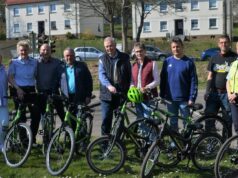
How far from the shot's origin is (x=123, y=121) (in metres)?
7.54

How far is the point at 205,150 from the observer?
310 inches

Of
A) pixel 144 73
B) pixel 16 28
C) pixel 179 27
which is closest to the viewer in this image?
pixel 144 73

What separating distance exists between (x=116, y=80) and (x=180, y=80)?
1.01m

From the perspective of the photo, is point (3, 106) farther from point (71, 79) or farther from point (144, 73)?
point (144, 73)

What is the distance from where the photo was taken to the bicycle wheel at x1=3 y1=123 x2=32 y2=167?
8148mm

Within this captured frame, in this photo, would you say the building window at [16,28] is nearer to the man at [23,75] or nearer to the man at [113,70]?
the man at [23,75]

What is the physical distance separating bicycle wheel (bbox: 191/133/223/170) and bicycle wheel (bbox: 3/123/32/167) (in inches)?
102

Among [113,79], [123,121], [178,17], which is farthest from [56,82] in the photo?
[178,17]

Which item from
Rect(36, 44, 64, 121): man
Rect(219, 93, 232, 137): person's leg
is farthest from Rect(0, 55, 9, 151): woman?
Rect(219, 93, 232, 137): person's leg

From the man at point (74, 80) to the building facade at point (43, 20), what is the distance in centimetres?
7498

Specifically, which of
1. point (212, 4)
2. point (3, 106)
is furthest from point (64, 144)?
point (212, 4)

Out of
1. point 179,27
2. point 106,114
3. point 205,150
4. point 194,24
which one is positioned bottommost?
point 205,150

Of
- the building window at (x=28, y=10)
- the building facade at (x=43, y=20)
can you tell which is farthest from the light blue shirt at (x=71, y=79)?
the building window at (x=28, y=10)

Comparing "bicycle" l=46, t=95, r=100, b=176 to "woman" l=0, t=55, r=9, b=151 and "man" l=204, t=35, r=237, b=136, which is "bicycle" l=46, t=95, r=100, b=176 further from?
"man" l=204, t=35, r=237, b=136
